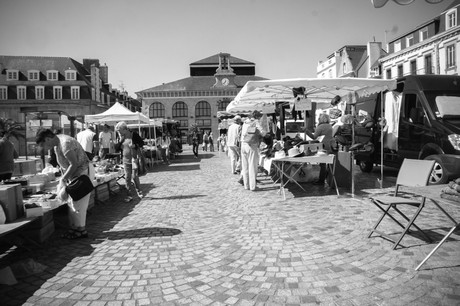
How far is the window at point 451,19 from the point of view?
88.6 feet

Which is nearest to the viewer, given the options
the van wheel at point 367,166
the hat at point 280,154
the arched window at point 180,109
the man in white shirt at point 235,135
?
the hat at point 280,154

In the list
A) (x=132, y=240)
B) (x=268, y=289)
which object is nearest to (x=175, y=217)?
(x=132, y=240)

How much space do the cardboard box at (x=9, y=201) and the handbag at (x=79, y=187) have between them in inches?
25.4

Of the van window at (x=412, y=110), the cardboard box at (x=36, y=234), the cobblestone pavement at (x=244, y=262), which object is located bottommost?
the cobblestone pavement at (x=244, y=262)

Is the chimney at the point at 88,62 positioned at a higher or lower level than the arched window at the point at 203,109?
higher

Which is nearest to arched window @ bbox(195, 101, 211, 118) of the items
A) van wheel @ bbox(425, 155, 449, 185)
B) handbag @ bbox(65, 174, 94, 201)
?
van wheel @ bbox(425, 155, 449, 185)

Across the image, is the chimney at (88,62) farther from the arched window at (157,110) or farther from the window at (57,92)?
the arched window at (157,110)

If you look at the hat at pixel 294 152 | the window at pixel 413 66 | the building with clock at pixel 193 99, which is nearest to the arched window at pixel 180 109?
the building with clock at pixel 193 99

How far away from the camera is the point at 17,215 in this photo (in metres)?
3.75

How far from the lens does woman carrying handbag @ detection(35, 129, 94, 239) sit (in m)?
4.17

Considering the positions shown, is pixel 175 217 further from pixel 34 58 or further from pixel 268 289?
pixel 34 58

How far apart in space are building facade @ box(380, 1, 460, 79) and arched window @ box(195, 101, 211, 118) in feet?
94.8

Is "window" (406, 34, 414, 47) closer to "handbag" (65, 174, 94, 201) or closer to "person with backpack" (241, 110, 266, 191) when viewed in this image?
"person with backpack" (241, 110, 266, 191)

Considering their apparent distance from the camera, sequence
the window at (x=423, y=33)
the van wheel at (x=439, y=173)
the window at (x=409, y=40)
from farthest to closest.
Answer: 1. the window at (x=409, y=40)
2. the window at (x=423, y=33)
3. the van wheel at (x=439, y=173)
